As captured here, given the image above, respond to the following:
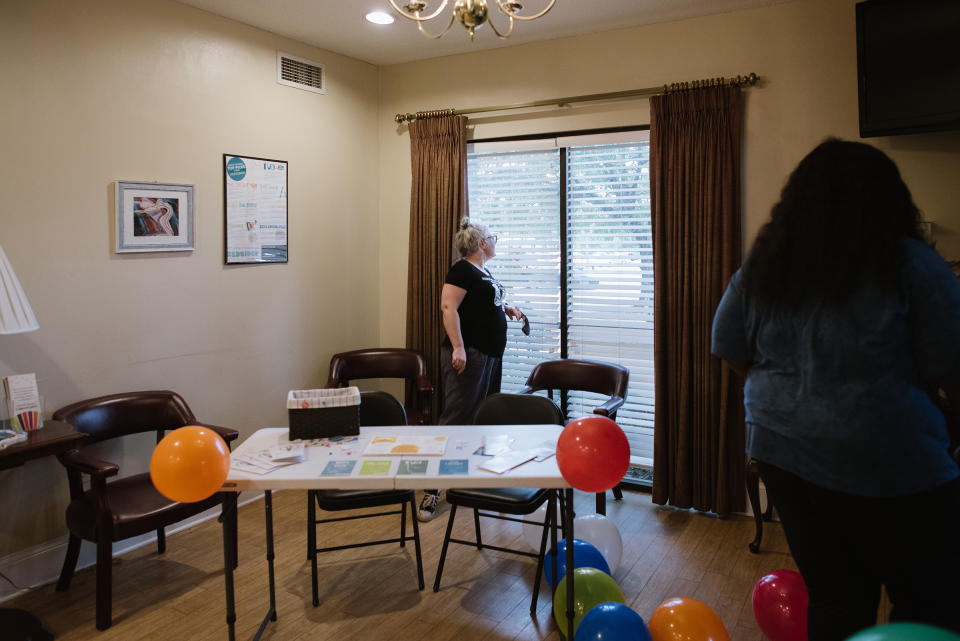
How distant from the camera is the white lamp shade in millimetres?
2605

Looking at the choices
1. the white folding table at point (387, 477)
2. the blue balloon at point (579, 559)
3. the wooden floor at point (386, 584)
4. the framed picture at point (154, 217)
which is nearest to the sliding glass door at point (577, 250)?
the wooden floor at point (386, 584)

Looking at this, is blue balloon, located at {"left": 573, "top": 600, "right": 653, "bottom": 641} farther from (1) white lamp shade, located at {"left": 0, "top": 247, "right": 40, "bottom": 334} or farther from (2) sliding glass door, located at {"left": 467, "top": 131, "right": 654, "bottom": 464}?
(1) white lamp shade, located at {"left": 0, "top": 247, "right": 40, "bottom": 334}

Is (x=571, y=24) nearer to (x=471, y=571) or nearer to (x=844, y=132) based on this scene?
(x=844, y=132)

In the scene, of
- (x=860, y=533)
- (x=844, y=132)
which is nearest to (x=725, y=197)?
(x=844, y=132)

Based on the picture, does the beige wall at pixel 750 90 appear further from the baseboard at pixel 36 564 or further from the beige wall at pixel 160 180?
the baseboard at pixel 36 564

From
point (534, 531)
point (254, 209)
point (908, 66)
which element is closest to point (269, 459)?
point (534, 531)

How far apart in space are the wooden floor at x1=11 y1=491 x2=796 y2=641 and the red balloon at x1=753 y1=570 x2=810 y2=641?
21 centimetres

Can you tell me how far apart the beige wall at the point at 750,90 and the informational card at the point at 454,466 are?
230cm

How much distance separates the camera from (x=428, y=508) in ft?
12.6

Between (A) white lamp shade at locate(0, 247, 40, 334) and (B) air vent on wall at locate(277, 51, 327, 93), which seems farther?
(B) air vent on wall at locate(277, 51, 327, 93)

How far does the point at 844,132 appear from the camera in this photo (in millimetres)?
3490

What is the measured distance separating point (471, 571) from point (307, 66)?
3180 mm

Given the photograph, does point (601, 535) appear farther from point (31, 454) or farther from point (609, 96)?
point (609, 96)


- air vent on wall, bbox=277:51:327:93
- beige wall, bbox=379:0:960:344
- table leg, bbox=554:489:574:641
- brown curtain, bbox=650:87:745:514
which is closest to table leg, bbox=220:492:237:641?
table leg, bbox=554:489:574:641
